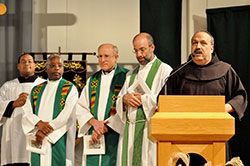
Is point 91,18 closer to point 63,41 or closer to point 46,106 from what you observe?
point 63,41

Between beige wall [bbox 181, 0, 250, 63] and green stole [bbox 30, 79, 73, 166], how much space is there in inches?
84.0

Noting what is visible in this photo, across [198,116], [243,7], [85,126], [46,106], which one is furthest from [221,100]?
[243,7]

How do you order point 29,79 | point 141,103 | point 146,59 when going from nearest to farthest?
point 141,103, point 146,59, point 29,79

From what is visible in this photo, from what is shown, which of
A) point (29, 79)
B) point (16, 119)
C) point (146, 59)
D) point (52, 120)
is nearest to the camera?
point (146, 59)

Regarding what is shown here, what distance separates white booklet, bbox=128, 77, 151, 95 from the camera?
5520 mm

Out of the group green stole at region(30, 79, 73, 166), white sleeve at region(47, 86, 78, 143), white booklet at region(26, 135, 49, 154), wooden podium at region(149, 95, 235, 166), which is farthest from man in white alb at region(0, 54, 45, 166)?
wooden podium at region(149, 95, 235, 166)

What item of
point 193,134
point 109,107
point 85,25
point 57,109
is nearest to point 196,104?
point 193,134

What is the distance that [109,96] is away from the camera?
241 inches

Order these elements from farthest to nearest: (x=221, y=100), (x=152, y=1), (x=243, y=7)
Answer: (x=152, y=1) → (x=243, y=7) → (x=221, y=100)

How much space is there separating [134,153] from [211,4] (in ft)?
9.84

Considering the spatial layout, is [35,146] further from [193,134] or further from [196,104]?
[193,134]

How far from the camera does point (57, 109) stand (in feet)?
20.7

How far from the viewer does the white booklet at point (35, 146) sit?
6.22 metres

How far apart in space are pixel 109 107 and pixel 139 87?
0.63m
